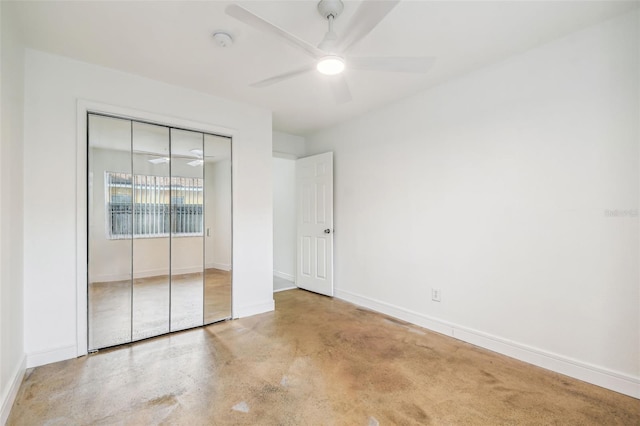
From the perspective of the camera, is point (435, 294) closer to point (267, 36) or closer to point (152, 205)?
point (267, 36)

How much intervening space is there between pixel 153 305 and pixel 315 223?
2.43m

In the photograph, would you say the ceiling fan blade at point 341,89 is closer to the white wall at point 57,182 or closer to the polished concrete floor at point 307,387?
the white wall at point 57,182

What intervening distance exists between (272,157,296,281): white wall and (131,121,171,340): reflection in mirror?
99.6 inches

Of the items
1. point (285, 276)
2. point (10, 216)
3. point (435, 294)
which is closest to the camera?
point (10, 216)

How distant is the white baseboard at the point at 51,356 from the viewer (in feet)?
7.87

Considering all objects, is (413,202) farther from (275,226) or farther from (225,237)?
(275,226)

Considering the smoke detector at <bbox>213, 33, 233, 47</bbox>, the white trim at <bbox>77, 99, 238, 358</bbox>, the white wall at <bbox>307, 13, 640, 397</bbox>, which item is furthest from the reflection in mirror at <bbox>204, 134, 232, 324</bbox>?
the white wall at <bbox>307, 13, 640, 397</bbox>

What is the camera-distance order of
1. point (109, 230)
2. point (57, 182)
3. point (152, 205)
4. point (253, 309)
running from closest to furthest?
point (57, 182) → point (109, 230) → point (152, 205) → point (253, 309)

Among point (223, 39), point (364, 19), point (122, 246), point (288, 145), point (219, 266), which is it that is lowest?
point (219, 266)

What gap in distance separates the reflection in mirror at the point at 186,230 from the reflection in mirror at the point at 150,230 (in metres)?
0.08

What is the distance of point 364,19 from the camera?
1611mm

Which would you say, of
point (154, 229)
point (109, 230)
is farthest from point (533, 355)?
point (109, 230)

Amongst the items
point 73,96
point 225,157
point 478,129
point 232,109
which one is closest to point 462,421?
point 478,129

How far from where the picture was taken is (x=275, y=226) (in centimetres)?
595
